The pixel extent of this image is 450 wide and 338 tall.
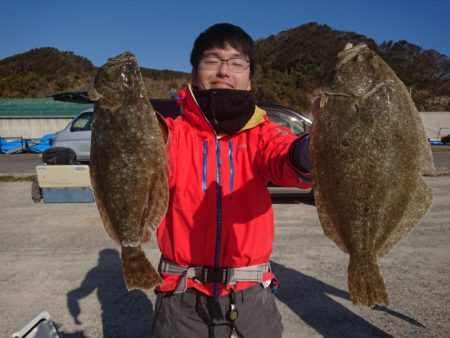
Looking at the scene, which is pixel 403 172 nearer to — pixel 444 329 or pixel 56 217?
pixel 444 329

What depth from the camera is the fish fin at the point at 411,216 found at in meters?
1.70

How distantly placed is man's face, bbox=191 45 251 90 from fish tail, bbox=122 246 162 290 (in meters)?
1.04

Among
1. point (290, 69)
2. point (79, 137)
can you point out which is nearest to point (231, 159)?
point (79, 137)

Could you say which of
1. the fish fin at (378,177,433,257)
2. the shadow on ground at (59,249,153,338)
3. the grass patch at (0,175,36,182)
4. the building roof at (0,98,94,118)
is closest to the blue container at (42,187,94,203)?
the grass patch at (0,175,36,182)

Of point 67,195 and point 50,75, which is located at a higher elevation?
point 50,75

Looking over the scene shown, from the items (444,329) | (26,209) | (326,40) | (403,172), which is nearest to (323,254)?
(444,329)

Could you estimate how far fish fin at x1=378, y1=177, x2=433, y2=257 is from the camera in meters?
1.70

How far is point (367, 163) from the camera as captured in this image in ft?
5.10

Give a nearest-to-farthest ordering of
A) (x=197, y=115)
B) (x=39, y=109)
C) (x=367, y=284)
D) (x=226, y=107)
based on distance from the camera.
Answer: (x=367, y=284) → (x=226, y=107) → (x=197, y=115) → (x=39, y=109)

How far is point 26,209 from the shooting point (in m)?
7.76

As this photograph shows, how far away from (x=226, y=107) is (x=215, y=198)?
0.53 meters

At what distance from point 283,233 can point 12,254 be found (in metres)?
4.35

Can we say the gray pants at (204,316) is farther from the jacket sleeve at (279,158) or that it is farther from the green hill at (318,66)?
the green hill at (318,66)

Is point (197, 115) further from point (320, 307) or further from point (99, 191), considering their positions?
point (320, 307)
